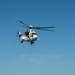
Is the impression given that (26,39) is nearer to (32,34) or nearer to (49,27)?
(32,34)

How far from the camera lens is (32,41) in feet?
419

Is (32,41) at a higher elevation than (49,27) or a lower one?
lower

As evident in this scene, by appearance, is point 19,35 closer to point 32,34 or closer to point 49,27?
point 32,34

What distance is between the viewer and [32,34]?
437 ft

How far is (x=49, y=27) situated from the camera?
425 ft

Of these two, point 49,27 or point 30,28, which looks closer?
point 49,27

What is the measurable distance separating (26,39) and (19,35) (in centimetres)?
1177

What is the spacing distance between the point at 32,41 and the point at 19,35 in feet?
56.0

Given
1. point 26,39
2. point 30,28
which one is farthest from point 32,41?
point 30,28

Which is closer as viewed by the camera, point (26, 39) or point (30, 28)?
point (26, 39)

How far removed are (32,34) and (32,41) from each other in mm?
6687

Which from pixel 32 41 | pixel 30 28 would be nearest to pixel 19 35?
pixel 30 28

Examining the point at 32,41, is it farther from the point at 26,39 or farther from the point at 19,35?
the point at 19,35

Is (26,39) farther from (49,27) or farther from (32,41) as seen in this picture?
(49,27)
